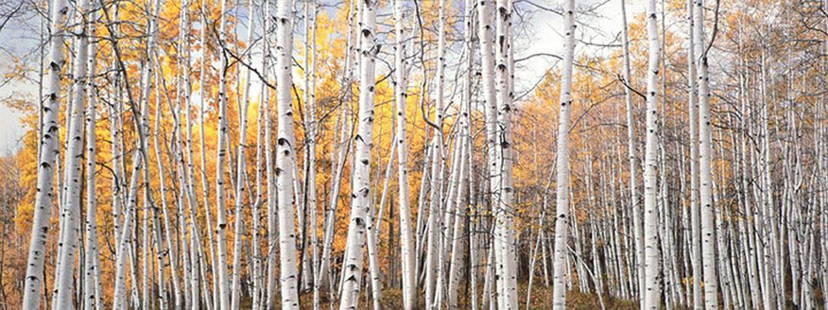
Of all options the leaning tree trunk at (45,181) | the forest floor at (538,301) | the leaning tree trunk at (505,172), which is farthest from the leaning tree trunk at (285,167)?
the forest floor at (538,301)

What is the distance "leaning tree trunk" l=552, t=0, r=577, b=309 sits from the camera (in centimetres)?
453

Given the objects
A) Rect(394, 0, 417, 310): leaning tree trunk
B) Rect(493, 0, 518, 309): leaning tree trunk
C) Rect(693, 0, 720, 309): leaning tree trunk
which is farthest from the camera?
Rect(394, 0, 417, 310): leaning tree trunk

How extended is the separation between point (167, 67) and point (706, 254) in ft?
31.2

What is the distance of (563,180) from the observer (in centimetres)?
455

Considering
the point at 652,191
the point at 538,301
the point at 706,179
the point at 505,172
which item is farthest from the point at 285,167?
the point at 538,301

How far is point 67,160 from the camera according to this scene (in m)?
3.98

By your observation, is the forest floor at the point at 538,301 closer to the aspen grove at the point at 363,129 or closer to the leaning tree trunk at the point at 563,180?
the aspen grove at the point at 363,129

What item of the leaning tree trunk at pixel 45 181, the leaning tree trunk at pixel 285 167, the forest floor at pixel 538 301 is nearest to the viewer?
the leaning tree trunk at pixel 285 167

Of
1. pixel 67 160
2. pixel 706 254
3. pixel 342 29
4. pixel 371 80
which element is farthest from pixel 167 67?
pixel 706 254

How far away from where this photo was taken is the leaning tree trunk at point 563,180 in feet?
14.9

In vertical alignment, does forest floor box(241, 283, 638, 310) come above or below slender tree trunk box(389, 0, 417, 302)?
below

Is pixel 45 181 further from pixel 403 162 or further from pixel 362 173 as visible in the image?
pixel 403 162

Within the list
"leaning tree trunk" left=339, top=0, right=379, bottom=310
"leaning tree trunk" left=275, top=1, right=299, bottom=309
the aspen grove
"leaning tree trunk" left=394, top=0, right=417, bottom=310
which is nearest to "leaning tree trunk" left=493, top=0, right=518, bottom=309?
the aspen grove

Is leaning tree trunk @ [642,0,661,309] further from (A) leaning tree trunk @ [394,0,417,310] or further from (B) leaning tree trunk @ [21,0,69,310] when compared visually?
(B) leaning tree trunk @ [21,0,69,310]
